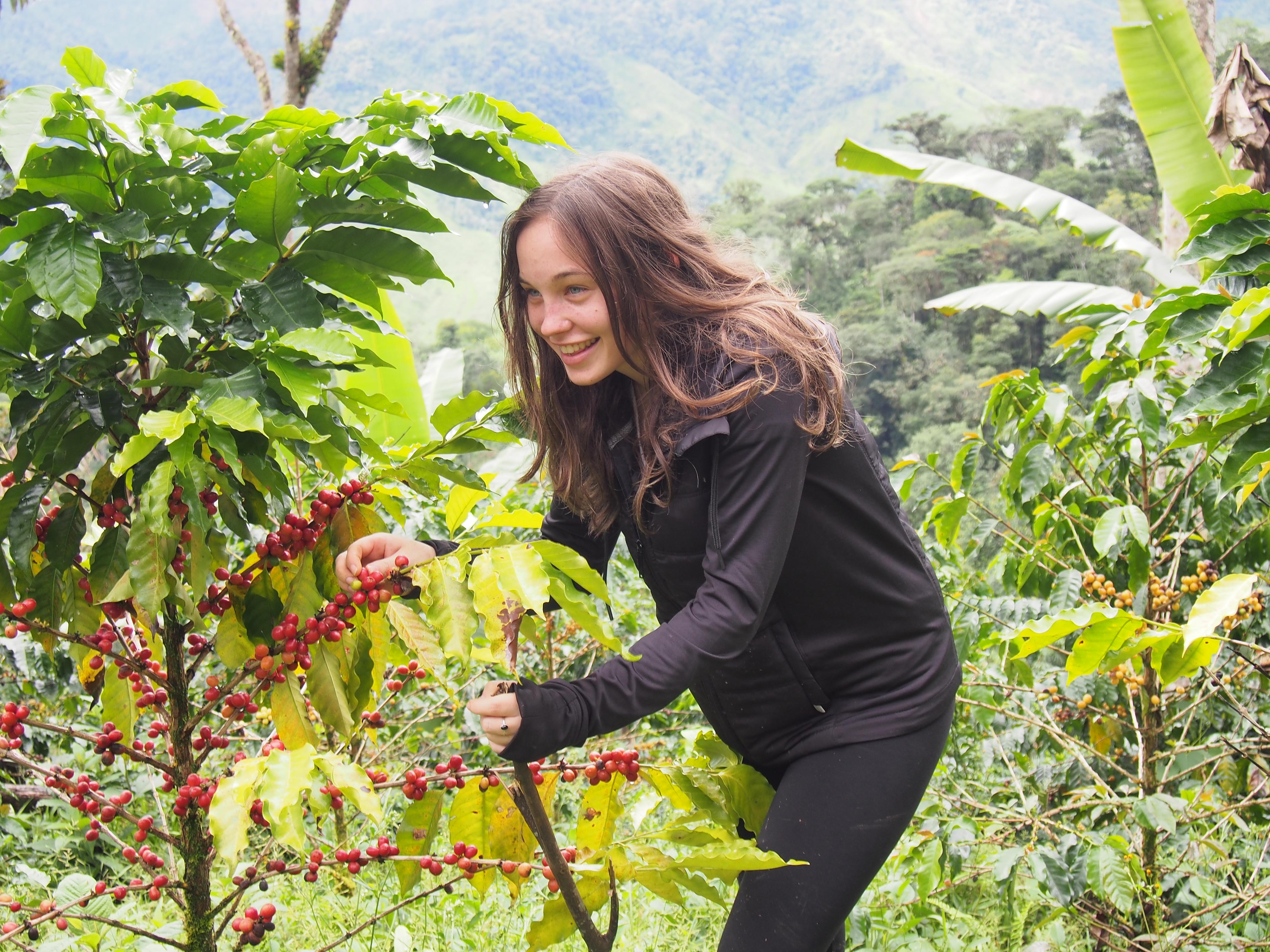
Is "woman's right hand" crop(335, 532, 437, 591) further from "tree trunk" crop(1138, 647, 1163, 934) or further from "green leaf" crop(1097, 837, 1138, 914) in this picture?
"tree trunk" crop(1138, 647, 1163, 934)

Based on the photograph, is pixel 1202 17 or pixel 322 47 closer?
pixel 1202 17

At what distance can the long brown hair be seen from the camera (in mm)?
1315

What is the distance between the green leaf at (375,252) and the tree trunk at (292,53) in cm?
577

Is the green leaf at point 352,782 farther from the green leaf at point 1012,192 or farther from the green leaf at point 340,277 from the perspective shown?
the green leaf at point 1012,192

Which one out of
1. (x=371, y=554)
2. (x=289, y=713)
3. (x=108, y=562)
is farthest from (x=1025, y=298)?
(x=108, y=562)

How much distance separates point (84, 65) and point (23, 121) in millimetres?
224

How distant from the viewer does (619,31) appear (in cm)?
8088

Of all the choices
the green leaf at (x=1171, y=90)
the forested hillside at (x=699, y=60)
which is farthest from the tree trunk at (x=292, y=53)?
the forested hillside at (x=699, y=60)

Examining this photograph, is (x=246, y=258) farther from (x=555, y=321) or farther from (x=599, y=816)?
(x=599, y=816)

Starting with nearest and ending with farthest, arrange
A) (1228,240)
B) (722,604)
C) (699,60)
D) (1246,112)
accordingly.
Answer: (722,604) → (1228,240) → (1246,112) → (699,60)

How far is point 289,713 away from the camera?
4.23 feet

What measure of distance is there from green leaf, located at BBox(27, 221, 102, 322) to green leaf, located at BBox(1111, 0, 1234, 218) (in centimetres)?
363

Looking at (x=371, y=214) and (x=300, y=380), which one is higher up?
(x=371, y=214)

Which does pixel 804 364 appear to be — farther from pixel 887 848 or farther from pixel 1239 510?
pixel 1239 510
